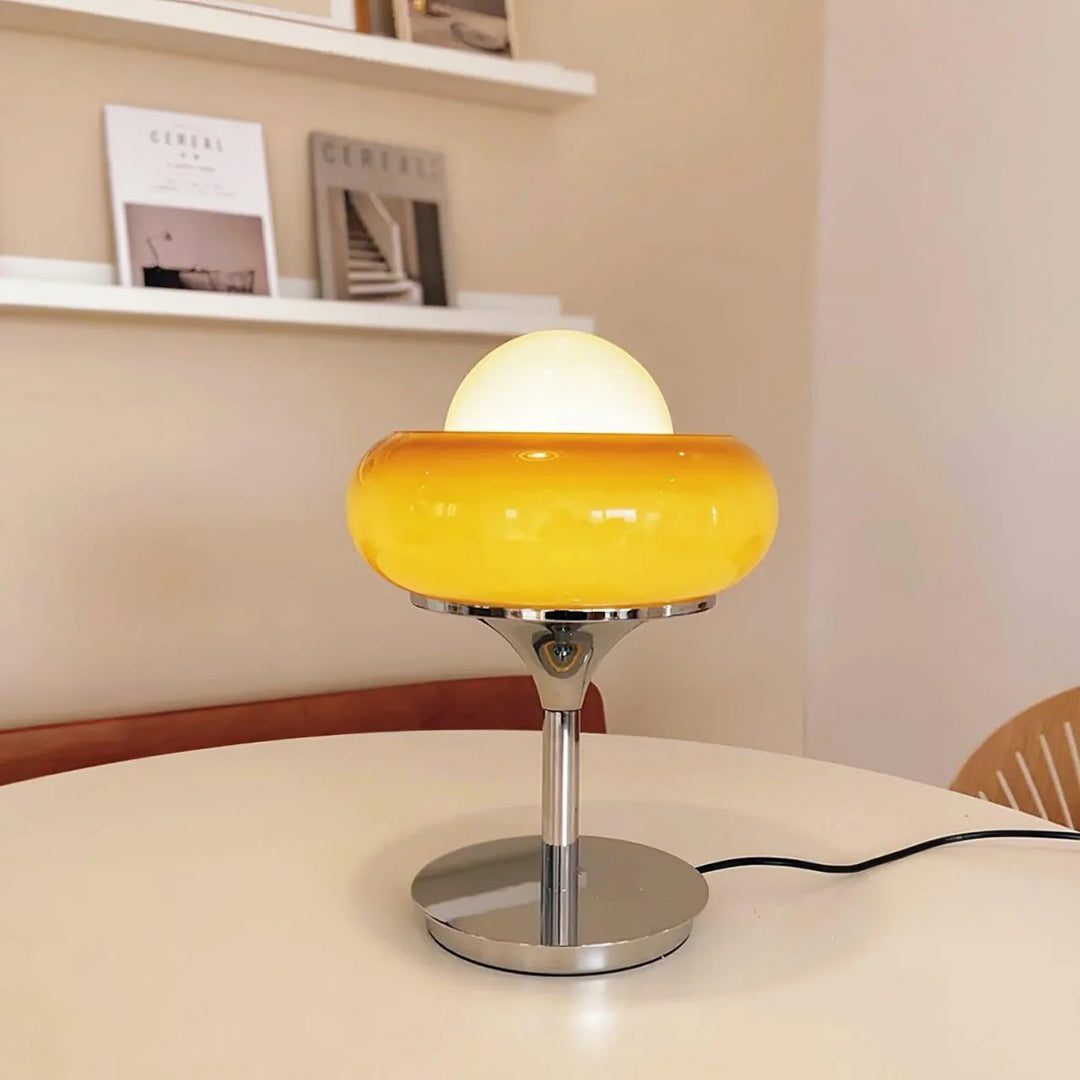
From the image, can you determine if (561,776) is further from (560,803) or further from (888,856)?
(888,856)

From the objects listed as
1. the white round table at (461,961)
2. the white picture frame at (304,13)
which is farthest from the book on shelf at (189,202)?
the white round table at (461,961)

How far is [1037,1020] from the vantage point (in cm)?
63

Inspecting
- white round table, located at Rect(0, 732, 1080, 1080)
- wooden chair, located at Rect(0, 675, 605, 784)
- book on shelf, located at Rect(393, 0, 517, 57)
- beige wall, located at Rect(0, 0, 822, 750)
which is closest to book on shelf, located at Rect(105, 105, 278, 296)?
beige wall, located at Rect(0, 0, 822, 750)

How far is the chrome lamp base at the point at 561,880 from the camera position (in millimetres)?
687

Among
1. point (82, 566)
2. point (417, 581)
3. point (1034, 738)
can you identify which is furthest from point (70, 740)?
point (1034, 738)

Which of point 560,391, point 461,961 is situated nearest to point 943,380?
point 560,391

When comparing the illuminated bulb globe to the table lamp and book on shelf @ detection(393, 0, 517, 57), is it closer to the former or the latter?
the table lamp

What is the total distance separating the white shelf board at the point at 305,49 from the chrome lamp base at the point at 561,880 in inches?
38.0

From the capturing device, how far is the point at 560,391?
29.1 inches

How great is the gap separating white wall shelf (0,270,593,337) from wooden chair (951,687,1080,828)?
82cm

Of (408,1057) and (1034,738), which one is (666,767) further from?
(408,1057)

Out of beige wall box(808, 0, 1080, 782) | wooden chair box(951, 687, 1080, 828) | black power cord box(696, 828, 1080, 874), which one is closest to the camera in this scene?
black power cord box(696, 828, 1080, 874)

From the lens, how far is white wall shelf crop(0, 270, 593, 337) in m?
1.33

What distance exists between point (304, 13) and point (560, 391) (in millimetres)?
1010
